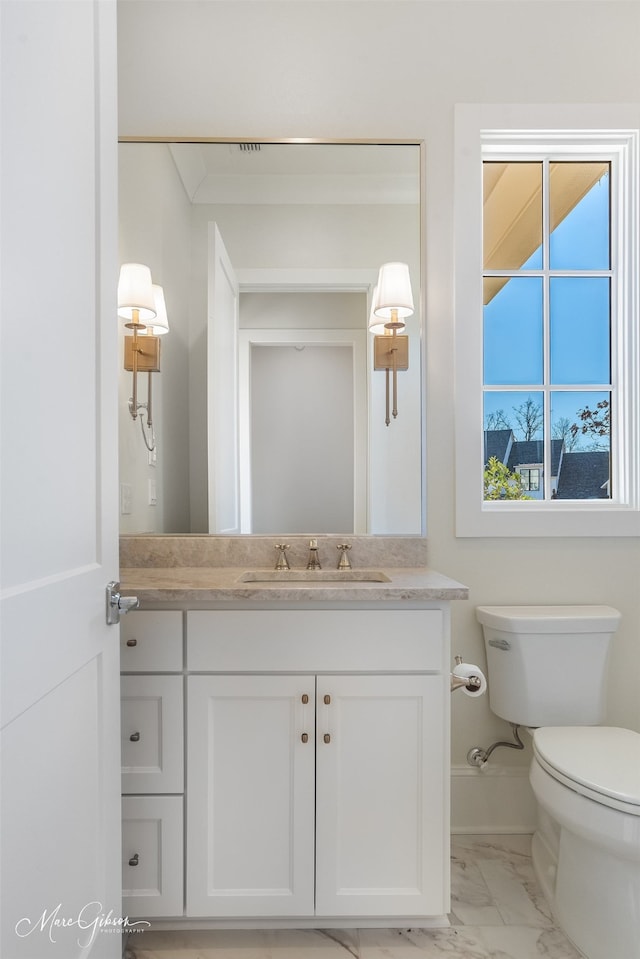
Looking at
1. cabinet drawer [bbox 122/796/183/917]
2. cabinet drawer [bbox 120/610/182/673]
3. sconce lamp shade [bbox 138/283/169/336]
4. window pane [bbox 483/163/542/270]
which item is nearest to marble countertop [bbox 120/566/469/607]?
cabinet drawer [bbox 120/610/182/673]

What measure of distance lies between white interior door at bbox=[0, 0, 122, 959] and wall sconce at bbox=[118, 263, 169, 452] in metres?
0.77

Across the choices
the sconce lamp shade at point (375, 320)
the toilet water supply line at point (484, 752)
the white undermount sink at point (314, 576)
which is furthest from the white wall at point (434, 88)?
the white undermount sink at point (314, 576)

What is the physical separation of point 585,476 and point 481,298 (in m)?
0.72

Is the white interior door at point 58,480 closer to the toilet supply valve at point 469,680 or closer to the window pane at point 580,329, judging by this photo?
the toilet supply valve at point 469,680

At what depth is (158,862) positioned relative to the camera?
4.35 ft

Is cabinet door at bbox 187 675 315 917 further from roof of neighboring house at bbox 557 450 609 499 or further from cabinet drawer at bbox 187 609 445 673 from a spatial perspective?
roof of neighboring house at bbox 557 450 609 499

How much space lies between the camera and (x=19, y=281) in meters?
0.72

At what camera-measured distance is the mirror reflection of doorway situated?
1856mm

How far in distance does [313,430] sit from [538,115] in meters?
1.28

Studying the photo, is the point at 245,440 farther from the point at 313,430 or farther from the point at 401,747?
the point at 401,747

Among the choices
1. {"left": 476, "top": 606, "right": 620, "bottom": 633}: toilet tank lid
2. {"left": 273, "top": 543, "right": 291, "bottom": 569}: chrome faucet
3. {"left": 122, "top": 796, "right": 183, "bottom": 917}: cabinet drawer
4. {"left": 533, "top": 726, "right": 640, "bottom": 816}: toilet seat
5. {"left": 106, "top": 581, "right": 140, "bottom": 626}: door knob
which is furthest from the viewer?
{"left": 273, "top": 543, "right": 291, "bottom": 569}: chrome faucet

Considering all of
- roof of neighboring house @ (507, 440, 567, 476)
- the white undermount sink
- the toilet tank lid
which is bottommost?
the toilet tank lid

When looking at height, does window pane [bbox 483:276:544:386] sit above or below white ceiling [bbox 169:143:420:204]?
below

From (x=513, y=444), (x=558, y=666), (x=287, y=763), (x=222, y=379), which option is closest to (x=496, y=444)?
(x=513, y=444)
